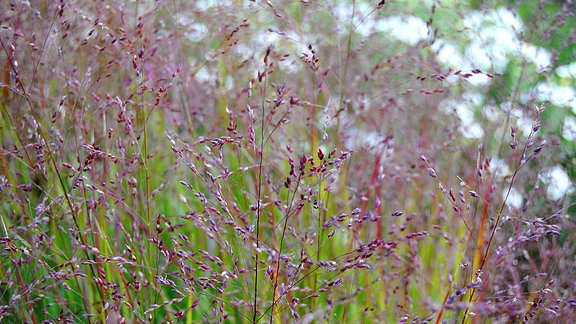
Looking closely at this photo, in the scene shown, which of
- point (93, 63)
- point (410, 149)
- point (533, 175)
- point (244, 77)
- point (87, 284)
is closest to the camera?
point (87, 284)

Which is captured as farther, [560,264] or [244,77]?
[244,77]

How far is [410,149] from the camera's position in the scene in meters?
2.62

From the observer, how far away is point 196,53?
3176mm

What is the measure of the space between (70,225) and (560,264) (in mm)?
1416

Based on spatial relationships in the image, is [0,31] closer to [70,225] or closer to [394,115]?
[70,225]

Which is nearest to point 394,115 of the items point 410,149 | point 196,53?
point 410,149

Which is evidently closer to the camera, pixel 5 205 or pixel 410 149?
pixel 5 205

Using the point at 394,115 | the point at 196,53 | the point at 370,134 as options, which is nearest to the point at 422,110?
the point at 394,115

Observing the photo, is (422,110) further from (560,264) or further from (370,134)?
(560,264)

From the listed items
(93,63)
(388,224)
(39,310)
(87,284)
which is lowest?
(388,224)

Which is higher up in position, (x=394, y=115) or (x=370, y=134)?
(x=394, y=115)

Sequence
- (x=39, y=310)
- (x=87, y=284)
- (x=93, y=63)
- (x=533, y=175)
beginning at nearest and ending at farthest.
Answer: (x=87, y=284)
(x=39, y=310)
(x=93, y=63)
(x=533, y=175)

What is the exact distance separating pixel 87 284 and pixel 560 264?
1.29 m

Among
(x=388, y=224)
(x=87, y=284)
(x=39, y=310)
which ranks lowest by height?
(x=388, y=224)
